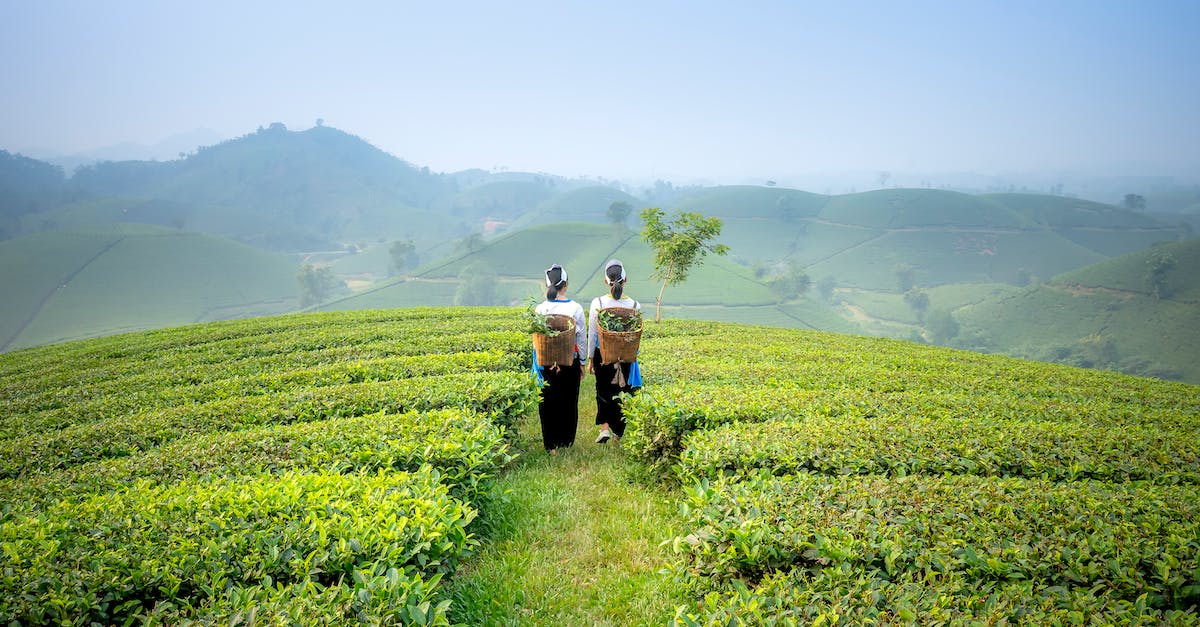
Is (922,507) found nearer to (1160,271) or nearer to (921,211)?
(1160,271)

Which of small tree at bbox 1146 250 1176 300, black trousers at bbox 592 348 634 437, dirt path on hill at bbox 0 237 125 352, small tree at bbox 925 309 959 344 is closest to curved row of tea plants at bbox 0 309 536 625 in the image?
black trousers at bbox 592 348 634 437

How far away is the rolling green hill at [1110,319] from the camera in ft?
242

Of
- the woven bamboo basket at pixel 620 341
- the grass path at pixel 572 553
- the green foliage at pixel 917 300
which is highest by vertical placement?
the woven bamboo basket at pixel 620 341

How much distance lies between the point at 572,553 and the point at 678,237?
738 inches

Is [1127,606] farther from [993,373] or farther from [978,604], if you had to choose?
[993,373]

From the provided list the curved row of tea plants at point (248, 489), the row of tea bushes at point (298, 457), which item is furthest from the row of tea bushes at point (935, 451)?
the curved row of tea plants at point (248, 489)

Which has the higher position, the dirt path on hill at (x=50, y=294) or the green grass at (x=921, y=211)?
the green grass at (x=921, y=211)

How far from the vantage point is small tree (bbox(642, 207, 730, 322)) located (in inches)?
905

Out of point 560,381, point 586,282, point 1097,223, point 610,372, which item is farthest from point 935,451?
point 1097,223

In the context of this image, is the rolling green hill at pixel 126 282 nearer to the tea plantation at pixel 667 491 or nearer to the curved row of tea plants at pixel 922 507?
the tea plantation at pixel 667 491

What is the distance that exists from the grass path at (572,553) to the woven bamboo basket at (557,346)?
1.50 m

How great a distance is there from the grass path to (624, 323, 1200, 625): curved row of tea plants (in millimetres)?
513

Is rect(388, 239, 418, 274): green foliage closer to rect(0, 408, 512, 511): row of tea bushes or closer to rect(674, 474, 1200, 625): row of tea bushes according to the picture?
rect(0, 408, 512, 511): row of tea bushes

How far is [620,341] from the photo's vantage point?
748 centimetres
